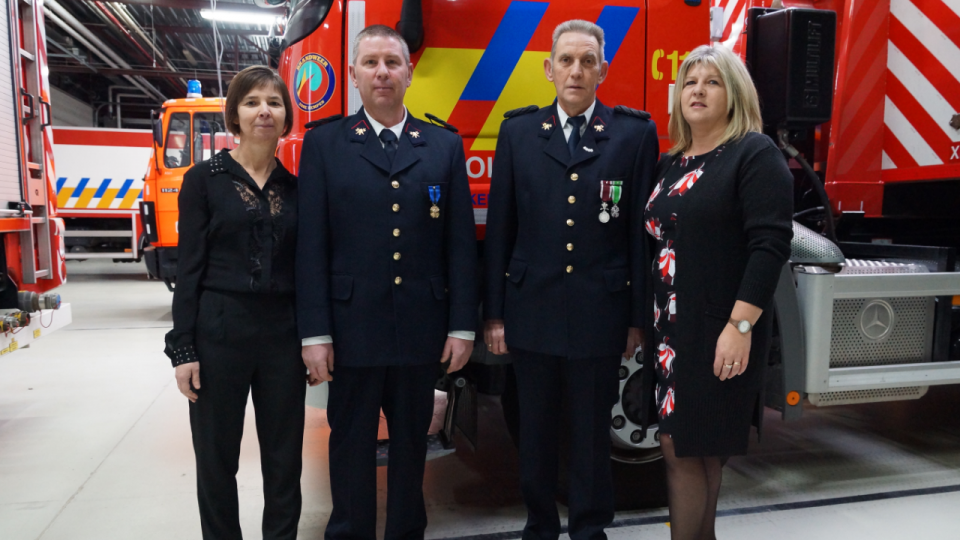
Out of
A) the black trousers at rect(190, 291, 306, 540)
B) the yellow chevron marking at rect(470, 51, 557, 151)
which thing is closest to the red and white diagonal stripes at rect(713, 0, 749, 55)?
the yellow chevron marking at rect(470, 51, 557, 151)

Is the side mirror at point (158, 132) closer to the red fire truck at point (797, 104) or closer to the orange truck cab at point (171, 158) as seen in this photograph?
the orange truck cab at point (171, 158)

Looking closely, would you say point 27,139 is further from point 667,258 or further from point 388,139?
point 667,258

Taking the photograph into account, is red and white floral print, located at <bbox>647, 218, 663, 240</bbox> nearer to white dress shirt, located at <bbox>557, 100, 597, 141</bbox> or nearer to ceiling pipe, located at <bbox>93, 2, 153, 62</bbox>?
white dress shirt, located at <bbox>557, 100, 597, 141</bbox>

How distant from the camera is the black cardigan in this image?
1.58 m

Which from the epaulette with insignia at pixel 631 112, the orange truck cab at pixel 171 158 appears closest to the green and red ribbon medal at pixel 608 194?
the epaulette with insignia at pixel 631 112

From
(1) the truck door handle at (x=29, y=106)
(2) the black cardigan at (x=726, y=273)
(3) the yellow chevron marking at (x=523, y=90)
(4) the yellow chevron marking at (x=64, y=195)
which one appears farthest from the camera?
(4) the yellow chevron marking at (x=64, y=195)

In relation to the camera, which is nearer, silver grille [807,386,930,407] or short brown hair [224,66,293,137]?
short brown hair [224,66,293,137]

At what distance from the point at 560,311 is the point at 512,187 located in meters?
0.41

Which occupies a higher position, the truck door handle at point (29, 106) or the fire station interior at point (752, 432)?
the truck door handle at point (29, 106)

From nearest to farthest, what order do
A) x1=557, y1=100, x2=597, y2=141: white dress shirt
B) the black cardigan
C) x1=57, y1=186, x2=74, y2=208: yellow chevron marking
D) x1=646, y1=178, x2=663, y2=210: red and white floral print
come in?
the black cardigan, x1=646, y1=178, x2=663, y2=210: red and white floral print, x1=557, y1=100, x2=597, y2=141: white dress shirt, x1=57, y1=186, x2=74, y2=208: yellow chevron marking

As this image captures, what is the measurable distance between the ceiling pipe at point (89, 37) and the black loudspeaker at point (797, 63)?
11.0m

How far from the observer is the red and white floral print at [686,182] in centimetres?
170

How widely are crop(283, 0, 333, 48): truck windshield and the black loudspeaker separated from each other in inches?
64.5

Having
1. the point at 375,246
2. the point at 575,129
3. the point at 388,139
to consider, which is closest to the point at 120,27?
the point at 388,139
